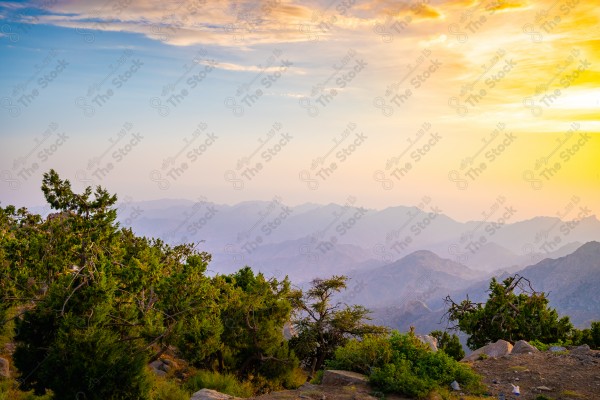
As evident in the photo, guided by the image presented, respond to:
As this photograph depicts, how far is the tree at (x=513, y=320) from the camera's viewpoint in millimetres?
34125

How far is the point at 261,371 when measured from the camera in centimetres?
2881

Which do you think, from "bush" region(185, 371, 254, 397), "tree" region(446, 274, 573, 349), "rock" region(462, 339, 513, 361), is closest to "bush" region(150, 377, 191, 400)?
"bush" region(185, 371, 254, 397)

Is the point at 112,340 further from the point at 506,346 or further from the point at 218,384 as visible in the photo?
the point at 506,346

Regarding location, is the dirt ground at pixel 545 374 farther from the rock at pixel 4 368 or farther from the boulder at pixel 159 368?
the rock at pixel 4 368

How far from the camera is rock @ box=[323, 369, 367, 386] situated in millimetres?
16203

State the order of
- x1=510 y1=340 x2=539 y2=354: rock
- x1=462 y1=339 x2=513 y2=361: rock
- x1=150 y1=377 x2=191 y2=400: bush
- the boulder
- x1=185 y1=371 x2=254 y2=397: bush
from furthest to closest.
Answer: the boulder < x1=462 y1=339 x2=513 y2=361: rock < x1=510 y1=340 x2=539 y2=354: rock < x1=185 y1=371 x2=254 y2=397: bush < x1=150 y1=377 x2=191 y2=400: bush

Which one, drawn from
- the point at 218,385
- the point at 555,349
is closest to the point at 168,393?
the point at 218,385

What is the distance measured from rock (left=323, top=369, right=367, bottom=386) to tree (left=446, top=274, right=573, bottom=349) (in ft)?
68.5

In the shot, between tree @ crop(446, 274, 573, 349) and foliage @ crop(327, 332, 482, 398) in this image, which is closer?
foliage @ crop(327, 332, 482, 398)

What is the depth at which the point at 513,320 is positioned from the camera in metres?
34.8

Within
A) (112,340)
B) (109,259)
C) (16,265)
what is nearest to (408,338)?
(112,340)

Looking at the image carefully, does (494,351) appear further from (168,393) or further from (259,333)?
(168,393)

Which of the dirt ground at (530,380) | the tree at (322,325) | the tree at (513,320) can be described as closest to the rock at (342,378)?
the dirt ground at (530,380)

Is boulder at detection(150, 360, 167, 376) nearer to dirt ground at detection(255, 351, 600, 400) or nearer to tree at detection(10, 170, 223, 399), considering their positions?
tree at detection(10, 170, 223, 399)
